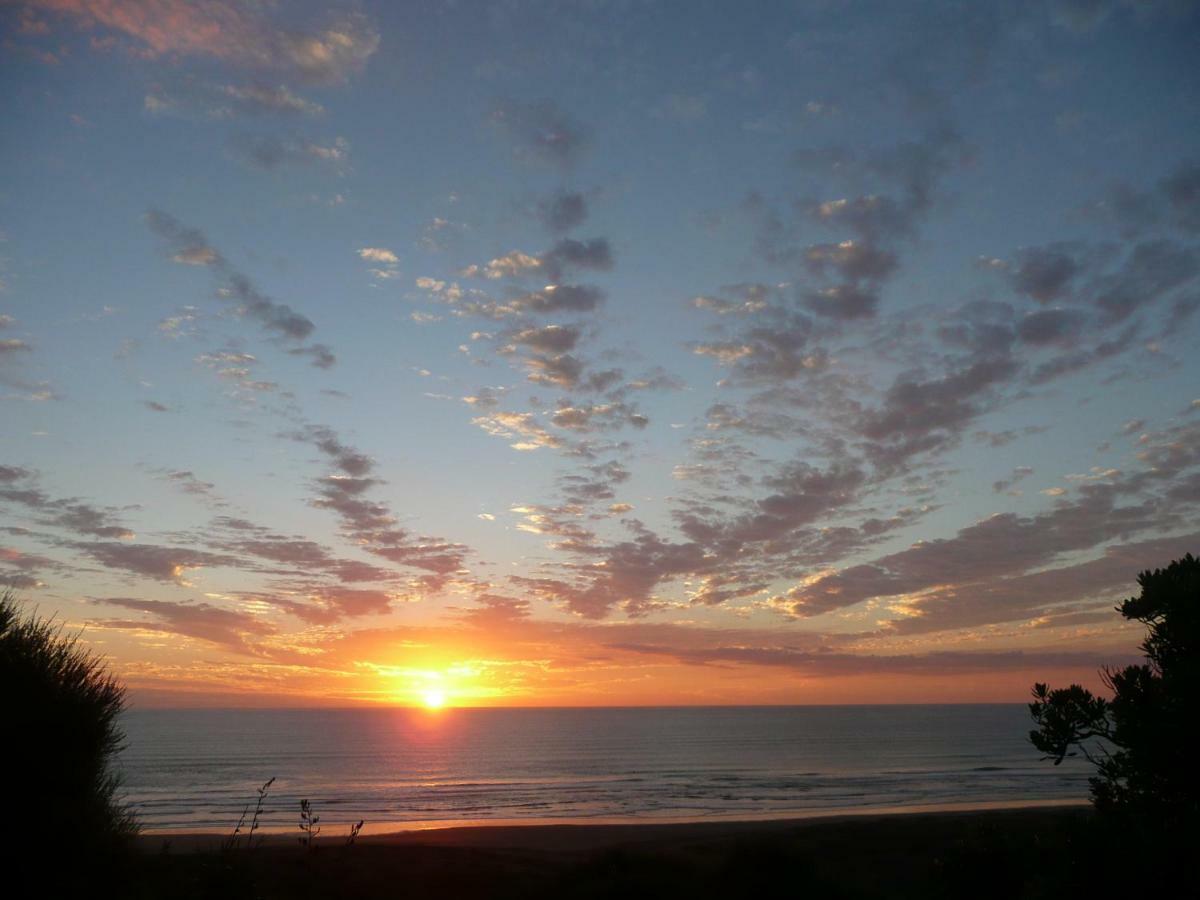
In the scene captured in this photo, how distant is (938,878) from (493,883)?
15662 millimetres

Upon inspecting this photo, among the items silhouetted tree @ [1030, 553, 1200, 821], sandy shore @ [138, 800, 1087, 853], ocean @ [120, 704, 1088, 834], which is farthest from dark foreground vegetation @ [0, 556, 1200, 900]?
ocean @ [120, 704, 1088, 834]

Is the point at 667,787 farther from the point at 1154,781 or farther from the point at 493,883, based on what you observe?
the point at 1154,781

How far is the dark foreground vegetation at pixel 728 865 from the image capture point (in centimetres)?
795

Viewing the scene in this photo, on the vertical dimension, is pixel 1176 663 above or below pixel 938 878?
above

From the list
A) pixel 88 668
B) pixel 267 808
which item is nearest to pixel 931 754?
pixel 267 808

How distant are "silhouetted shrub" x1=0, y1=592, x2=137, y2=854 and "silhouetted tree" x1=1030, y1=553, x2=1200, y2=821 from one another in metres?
13.3

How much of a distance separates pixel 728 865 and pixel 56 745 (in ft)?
51.3

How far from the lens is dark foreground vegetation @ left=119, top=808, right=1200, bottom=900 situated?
7.95 meters

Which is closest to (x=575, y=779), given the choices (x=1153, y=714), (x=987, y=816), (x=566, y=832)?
(x=566, y=832)

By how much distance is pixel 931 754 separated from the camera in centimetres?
10056

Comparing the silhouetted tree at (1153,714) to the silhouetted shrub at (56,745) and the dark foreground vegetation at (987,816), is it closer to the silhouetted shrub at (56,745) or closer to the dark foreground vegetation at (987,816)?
the dark foreground vegetation at (987,816)

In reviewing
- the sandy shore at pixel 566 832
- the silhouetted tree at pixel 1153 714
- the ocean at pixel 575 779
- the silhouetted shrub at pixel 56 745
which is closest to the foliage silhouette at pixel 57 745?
the silhouetted shrub at pixel 56 745

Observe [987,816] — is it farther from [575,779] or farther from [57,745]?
[575,779]

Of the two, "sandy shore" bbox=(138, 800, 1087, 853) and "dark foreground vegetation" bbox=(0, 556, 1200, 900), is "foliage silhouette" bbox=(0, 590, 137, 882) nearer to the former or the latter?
"dark foreground vegetation" bbox=(0, 556, 1200, 900)
